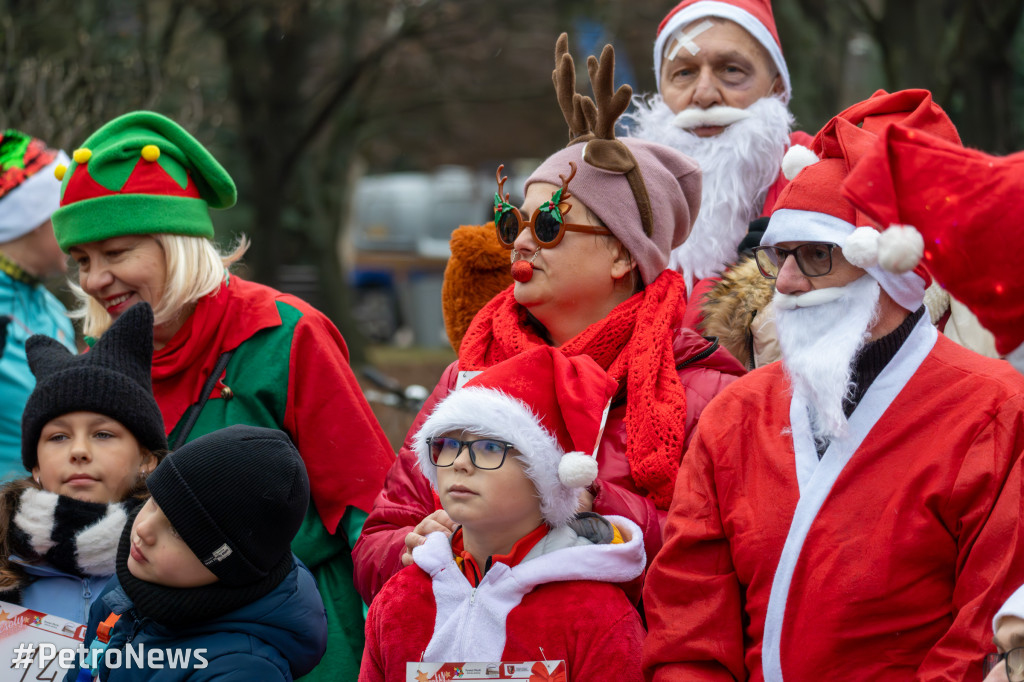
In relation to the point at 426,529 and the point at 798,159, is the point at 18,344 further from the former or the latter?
the point at 798,159

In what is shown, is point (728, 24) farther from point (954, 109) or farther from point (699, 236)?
point (954, 109)

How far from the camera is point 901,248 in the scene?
94.9 inches

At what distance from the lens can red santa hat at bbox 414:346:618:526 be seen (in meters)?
2.94

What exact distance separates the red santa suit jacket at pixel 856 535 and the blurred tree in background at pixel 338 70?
3173 millimetres

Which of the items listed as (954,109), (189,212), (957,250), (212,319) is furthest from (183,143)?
(954,109)

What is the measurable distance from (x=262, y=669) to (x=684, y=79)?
8.85 ft

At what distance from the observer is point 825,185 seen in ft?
9.25

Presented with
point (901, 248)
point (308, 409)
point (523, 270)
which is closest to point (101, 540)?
point (308, 409)

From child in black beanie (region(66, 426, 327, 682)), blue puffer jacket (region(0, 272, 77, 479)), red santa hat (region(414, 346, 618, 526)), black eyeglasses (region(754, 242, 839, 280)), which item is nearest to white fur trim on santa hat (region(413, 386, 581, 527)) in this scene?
red santa hat (region(414, 346, 618, 526))

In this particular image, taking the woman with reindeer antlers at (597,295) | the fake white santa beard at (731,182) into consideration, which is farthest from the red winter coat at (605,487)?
the fake white santa beard at (731,182)

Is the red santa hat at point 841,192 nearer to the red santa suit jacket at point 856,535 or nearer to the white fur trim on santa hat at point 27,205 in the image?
the red santa suit jacket at point 856,535

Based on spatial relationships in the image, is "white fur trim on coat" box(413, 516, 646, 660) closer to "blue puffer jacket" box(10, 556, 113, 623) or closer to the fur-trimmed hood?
the fur-trimmed hood

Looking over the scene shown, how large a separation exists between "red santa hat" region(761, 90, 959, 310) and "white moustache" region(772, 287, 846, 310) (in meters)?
0.09

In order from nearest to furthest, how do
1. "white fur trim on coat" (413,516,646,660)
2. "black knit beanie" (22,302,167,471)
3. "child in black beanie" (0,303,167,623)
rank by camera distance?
1. "white fur trim on coat" (413,516,646,660)
2. "child in black beanie" (0,303,167,623)
3. "black knit beanie" (22,302,167,471)
